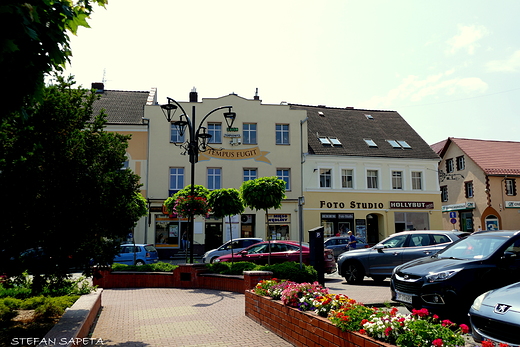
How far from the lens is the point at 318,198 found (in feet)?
104

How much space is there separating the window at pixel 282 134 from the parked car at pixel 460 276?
2451 centimetres

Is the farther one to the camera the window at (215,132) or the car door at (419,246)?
the window at (215,132)

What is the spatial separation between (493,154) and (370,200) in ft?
55.4

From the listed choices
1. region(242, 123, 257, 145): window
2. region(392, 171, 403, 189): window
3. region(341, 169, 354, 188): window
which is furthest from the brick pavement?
region(392, 171, 403, 189): window

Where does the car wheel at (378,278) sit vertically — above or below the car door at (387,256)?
below

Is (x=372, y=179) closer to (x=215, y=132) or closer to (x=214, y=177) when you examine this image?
(x=214, y=177)

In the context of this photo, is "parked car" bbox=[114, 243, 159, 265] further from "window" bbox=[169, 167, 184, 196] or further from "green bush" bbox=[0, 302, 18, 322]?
"green bush" bbox=[0, 302, 18, 322]

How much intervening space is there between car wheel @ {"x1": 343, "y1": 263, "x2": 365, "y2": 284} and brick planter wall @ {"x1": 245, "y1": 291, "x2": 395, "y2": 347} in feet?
20.3

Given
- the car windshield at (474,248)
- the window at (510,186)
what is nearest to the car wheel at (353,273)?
the car windshield at (474,248)

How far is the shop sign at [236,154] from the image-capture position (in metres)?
31.1

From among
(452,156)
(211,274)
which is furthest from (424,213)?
(211,274)

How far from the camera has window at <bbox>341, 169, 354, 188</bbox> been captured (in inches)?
1292

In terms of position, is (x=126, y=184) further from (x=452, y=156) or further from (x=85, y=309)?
(x=452, y=156)

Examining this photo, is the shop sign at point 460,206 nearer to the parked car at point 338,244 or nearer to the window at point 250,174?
the window at point 250,174
